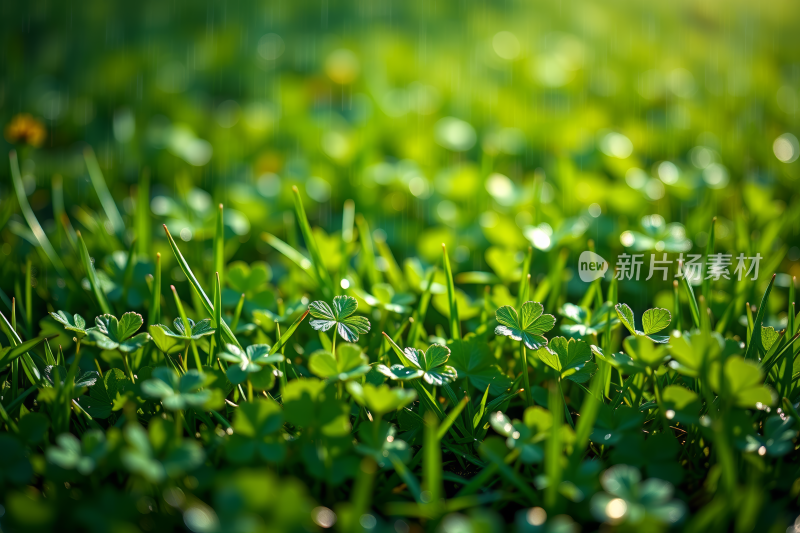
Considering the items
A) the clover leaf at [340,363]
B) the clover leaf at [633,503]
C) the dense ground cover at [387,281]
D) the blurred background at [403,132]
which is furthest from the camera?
the blurred background at [403,132]

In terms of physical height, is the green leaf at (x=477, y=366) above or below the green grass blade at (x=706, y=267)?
below

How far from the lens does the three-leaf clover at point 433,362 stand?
116 centimetres

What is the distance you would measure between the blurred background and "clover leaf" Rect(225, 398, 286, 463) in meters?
0.62

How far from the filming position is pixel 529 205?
2.02m

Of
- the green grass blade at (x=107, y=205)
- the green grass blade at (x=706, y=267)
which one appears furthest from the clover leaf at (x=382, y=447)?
the green grass blade at (x=107, y=205)

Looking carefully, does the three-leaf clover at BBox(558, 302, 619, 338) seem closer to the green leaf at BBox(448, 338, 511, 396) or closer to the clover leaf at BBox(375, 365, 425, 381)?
the green leaf at BBox(448, 338, 511, 396)

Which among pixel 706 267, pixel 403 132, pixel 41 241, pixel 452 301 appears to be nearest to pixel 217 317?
pixel 452 301

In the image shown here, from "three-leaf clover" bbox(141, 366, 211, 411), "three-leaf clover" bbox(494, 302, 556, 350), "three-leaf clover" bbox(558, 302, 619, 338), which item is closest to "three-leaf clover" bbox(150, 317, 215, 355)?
"three-leaf clover" bbox(141, 366, 211, 411)

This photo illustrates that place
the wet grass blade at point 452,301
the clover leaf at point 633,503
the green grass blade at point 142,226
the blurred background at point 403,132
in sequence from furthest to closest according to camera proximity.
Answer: the blurred background at point 403,132 → the green grass blade at point 142,226 → the wet grass blade at point 452,301 → the clover leaf at point 633,503

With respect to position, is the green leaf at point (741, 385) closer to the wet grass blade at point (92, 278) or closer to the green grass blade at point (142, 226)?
the wet grass blade at point (92, 278)

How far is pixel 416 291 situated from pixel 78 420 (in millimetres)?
845

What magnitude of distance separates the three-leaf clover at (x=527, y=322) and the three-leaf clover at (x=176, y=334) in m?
0.63

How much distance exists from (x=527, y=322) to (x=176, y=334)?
76cm

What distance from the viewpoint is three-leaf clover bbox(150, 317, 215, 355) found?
1.17 m
